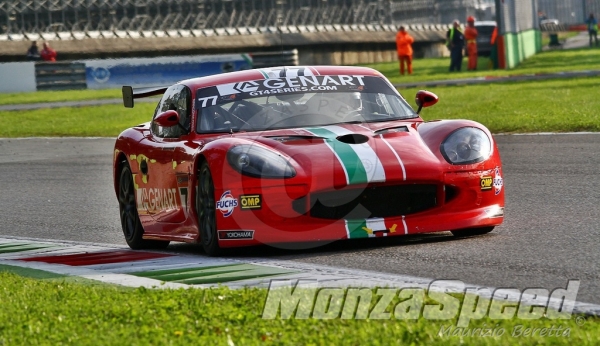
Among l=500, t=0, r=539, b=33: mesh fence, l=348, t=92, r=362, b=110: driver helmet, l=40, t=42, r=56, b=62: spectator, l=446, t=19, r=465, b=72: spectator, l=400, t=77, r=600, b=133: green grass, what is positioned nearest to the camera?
l=348, t=92, r=362, b=110: driver helmet

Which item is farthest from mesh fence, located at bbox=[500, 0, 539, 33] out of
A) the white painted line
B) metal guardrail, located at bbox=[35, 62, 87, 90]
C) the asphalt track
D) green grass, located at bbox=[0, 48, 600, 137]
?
the white painted line

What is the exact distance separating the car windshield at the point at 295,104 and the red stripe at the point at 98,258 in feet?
3.06

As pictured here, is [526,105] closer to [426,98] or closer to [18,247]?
[426,98]

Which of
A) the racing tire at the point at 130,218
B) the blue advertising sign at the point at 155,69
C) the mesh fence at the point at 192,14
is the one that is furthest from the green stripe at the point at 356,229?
the mesh fence at the point at 192,14

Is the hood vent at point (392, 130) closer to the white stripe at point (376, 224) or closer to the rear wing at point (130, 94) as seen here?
the white stripe at point (376, 224)

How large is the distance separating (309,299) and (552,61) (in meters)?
39.2

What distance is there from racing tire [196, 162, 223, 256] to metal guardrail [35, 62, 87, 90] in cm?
3345

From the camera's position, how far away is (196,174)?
7840 mm

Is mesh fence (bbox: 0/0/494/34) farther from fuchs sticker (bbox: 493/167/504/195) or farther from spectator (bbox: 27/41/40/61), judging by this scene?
fuchs sticker (bbox: 493/167/504/195)

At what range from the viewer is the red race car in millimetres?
7336

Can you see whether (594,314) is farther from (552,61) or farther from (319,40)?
(319,40)

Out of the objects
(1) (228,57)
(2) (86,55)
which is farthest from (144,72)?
(2) (86,55)

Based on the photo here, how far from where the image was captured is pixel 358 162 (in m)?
7.33

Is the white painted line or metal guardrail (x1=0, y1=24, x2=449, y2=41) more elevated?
metal guardrail (x1=0, y1=24, x2=449, y2=41)
